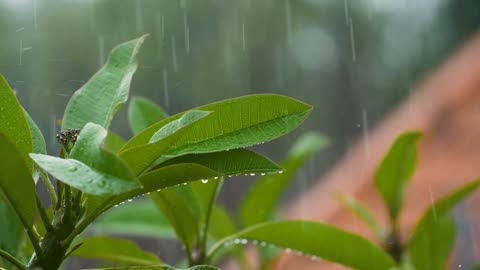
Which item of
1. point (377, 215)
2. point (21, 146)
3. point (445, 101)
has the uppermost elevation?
point (21, 146)

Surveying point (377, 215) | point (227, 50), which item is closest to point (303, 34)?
point (227, 50)

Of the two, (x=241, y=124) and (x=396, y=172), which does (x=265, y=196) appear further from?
(x=241, y=124)

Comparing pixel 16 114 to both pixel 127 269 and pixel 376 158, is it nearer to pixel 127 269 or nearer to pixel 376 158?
pixel 127 269

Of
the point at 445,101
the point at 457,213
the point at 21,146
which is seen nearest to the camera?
the point at 21,146

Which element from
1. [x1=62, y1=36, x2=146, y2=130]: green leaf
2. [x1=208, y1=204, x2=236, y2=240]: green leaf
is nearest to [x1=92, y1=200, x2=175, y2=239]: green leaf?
[x1=208, y1=204, x2=236, y2=240]: green leaf

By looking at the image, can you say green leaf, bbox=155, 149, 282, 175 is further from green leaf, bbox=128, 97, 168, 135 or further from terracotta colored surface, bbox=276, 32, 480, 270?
terracotta colored surface, bbox=276, 32, 480, 270

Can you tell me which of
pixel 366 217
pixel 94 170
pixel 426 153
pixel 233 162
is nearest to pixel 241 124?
pixel 233 162
